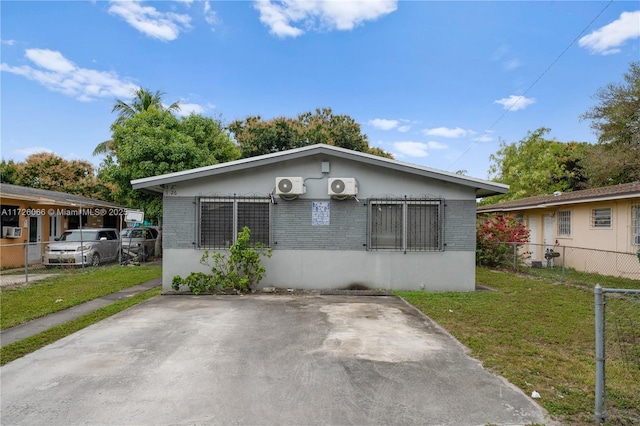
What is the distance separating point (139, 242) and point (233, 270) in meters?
9.99

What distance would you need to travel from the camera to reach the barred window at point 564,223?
1449cm

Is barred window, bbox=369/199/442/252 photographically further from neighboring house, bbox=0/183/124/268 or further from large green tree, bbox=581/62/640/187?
large green tree, bbox=581/62/640/187

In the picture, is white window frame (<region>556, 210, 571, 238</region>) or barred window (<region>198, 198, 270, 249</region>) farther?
white window frame (<region>556, 210, 571, 238</region>)

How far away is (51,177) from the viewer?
981 inches

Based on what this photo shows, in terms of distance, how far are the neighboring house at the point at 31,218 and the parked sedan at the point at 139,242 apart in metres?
1.96

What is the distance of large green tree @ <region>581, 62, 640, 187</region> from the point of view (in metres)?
14.2

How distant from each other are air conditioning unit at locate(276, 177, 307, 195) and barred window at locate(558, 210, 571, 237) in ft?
40.1

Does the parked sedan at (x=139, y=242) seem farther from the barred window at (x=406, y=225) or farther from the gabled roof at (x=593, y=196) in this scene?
the gabled roof at (x=593, y=196)

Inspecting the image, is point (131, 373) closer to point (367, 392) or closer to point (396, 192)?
point (367, 392)

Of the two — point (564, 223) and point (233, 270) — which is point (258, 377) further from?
point (564, 223)

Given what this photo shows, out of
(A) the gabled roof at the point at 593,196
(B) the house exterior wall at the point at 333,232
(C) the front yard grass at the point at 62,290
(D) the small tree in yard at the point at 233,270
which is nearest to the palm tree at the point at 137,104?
(C) the front yard grass at the point at 62,290

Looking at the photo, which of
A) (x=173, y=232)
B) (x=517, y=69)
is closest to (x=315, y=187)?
(x=173, y=232)

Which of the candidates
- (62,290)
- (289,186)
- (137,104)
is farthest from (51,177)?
(289,186)

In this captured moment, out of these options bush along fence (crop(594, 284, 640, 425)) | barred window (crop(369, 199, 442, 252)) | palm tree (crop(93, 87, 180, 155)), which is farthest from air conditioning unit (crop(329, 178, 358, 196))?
palm tree (crop(93, 87, 180, 155))
